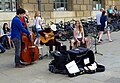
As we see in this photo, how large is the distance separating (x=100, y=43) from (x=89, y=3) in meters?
7.26

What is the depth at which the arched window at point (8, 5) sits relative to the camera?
13.7 m

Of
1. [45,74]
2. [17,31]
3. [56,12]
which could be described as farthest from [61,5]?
[45,74]

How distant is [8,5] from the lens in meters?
14.0

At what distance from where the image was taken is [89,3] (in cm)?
1930

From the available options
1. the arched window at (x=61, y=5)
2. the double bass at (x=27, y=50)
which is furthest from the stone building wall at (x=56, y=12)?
the double bass at (x=27, y=50)

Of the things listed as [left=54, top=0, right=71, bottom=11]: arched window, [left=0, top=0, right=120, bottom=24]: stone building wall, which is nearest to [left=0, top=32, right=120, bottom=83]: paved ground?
[left=0, top=0, right=120, bottom=24]: stone building wall

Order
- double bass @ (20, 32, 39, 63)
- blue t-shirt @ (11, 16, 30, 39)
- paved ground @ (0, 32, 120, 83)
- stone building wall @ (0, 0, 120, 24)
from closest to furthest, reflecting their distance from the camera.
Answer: paved ground @ (0, 32, 120, 83) → blue t-shirt @ (11, 16, 30, 39) → double bass @ (20, 32, 39, 63) → stone building wall @ (0, 0, 120, 24)

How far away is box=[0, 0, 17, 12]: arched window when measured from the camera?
13678 mm

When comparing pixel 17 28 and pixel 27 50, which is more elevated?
pixel 17 28

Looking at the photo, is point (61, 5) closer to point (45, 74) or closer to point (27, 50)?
point (27, 50)

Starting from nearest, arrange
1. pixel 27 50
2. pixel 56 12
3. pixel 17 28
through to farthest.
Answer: pixel 17 28 → pixel 27 50 → pixel 56 12

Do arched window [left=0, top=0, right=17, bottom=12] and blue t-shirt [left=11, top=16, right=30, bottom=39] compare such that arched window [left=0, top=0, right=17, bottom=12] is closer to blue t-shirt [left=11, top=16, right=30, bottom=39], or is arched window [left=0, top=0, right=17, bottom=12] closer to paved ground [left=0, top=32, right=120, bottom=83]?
paved ground [left=0, top=32, right=120, bottom=83]

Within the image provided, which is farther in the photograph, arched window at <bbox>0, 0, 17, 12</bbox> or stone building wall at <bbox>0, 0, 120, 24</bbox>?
stone building wall at <bbox>0, 0, 120, 24</bbox>

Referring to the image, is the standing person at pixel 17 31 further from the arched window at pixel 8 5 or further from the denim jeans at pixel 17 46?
the arched window at pixel 8 5
